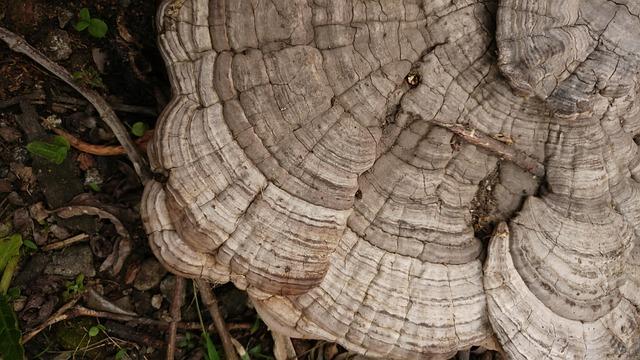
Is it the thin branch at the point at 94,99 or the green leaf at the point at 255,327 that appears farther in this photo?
the green leaf at the point at 255,327

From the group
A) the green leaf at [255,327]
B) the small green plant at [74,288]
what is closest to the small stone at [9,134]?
the small green plant at [74,288]

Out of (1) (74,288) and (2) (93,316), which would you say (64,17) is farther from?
→ (2) (93,316)

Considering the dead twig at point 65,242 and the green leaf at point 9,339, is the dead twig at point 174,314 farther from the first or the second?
the green leaf at point 9,339

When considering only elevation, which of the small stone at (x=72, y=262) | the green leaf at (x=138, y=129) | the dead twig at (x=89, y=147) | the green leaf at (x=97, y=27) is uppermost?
the green leaf at (x=97, y=27)

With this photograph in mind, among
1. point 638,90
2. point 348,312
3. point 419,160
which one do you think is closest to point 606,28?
point 638,90

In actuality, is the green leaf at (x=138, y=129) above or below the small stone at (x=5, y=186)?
above

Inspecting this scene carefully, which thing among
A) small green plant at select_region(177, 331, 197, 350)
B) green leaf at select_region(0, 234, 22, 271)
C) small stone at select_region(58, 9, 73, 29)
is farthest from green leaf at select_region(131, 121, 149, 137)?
small green plant at select_region(177, 331, 197, 350)
